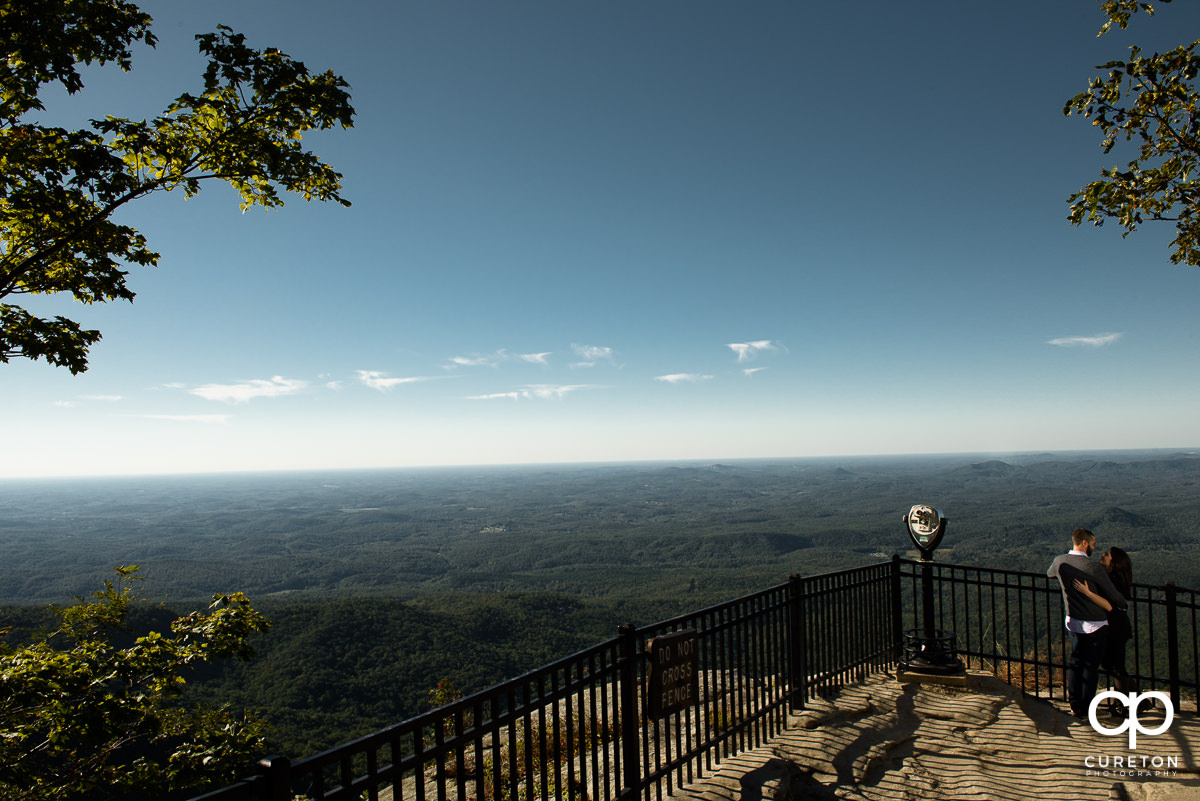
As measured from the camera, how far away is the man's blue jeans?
5965 millimetres

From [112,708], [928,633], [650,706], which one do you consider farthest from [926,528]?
[112,708]

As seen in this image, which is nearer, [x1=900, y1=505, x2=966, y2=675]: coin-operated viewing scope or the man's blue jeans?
the man's blue jeans

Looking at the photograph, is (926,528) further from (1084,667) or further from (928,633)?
(1084,667)

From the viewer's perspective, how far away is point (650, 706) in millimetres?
4504

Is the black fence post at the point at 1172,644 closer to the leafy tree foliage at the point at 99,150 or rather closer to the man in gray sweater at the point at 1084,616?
the man in gray sweater at the point at 1084,616

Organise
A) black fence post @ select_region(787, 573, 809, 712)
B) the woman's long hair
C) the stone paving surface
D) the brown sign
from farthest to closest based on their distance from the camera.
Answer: black fence post @ select_region(787, 573, 809, 712)
the woman's long hair
the stone paving surface
the brown sign

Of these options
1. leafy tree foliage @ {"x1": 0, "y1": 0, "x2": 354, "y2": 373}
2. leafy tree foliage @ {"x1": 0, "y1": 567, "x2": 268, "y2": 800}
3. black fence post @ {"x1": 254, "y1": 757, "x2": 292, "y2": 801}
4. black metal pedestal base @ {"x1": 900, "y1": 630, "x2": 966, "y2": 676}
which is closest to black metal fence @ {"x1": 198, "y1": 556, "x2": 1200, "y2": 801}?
black fence post @ {"x1": 254, "y1": 757, "x2": 292, "y2": 801}

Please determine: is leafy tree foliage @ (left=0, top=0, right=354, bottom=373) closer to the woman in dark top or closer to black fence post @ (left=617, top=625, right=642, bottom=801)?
black fence post @ (left=617, top=625, right=642, bottom=801)

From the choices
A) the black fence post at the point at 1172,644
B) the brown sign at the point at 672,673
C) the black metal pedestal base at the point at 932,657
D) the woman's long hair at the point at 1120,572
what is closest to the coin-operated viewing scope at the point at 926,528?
the black metal pedestal base at the point at 932,657

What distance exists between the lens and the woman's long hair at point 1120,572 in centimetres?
607

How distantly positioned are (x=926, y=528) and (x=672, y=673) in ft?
14.9

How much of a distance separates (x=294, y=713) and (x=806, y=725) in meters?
58.2

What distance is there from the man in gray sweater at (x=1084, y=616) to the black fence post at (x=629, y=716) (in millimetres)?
4722

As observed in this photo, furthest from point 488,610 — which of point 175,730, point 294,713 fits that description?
point 175,730
